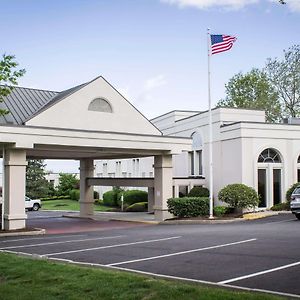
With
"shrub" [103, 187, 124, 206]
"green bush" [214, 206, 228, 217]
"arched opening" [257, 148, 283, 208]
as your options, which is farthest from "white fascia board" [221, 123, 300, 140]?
"shrub" [103, 187, 124, 206]

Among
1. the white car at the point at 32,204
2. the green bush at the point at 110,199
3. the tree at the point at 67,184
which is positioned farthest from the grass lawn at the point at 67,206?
the tree at the point at 67,184

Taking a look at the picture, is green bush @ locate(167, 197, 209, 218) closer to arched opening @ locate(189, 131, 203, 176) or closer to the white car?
arched opening @ locate(189, 131, 203, 176)

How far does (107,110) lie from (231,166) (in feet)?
32.8

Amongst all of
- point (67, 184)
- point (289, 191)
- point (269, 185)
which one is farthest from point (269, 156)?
point (67, 184)

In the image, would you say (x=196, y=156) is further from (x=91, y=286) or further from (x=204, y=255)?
(x=91, y=286)

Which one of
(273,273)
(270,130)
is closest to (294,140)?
(270,130)

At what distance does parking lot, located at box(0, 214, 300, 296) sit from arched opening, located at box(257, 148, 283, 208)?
46.2 ft

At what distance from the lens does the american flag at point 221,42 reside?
25533 millimetres

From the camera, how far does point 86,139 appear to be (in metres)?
23.6

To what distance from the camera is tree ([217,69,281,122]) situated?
54.2 metres

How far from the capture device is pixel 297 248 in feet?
41.0

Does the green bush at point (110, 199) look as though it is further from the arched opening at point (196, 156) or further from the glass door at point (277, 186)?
the glass door at point (277, 186)

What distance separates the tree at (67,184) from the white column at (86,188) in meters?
31.8

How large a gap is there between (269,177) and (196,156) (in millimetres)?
6705
